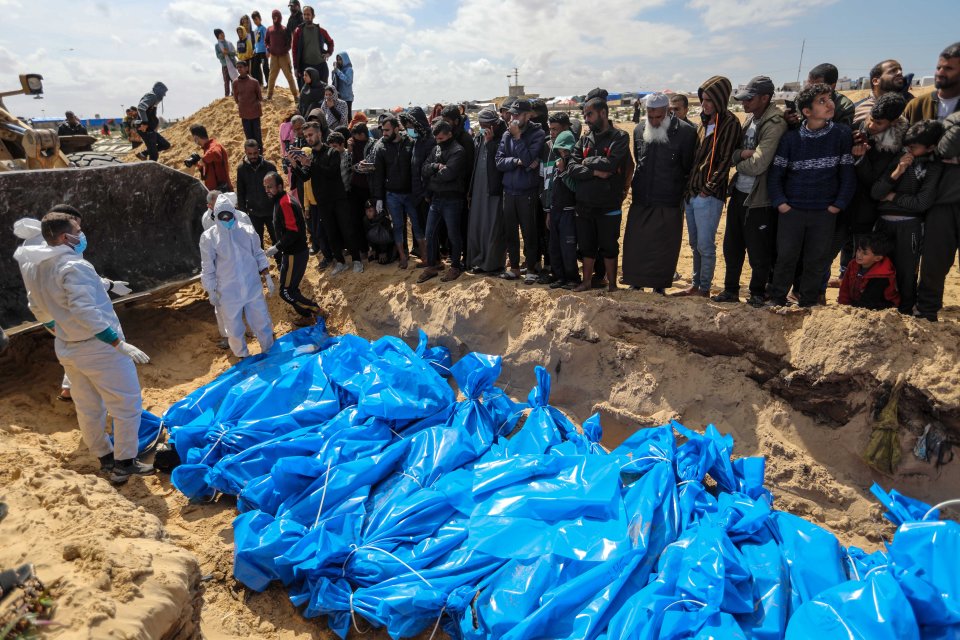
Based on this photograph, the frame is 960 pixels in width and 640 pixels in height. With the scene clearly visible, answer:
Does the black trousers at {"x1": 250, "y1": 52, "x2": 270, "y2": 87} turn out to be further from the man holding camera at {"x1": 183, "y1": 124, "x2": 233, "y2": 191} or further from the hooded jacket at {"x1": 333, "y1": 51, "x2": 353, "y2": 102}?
the man holding camera at {"x1": 183, "y1": 124, "x2": 233, "y2": 191}

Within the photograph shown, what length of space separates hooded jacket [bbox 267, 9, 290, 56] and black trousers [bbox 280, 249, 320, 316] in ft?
19.3

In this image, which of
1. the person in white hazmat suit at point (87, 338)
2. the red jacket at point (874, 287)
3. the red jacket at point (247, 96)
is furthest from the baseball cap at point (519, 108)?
the red jacket at point (247, 96)

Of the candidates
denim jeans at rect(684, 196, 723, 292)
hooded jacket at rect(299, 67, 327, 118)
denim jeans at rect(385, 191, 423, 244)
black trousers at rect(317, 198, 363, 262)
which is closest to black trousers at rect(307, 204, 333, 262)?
black trousers at rect(317, 198, 363, 262)

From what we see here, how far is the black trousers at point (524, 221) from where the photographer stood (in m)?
5.38

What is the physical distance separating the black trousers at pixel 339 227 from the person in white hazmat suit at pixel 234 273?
1.08 metres

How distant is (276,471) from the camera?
3.78 meters

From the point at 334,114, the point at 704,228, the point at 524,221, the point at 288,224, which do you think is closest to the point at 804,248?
the point at 704,228

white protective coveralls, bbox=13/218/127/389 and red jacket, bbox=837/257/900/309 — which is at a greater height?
white protective coveralls, bbox=13/218/127/389

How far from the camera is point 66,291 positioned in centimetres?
372

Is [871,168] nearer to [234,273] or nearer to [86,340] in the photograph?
[234,273]

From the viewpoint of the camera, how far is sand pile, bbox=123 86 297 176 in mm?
10172

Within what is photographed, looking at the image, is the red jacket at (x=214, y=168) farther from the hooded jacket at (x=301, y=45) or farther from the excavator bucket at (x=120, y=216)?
the hooded jacket at (x=301, y=45)

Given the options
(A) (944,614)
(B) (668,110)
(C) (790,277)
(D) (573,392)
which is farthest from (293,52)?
(A) (944,614)

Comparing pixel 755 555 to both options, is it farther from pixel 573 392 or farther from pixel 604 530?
pixel 573 392
